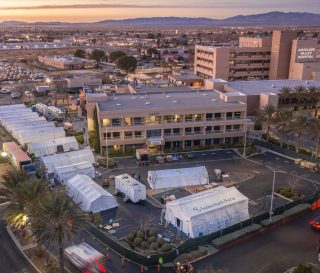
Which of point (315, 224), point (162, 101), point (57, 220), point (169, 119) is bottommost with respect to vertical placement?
point (315, 224)

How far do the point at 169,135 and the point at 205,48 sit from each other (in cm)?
7391

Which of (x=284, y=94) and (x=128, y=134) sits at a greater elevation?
(x=284, y=94)

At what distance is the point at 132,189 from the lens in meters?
50.3

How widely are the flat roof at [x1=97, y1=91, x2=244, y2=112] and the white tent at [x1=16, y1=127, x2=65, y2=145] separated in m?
10.0

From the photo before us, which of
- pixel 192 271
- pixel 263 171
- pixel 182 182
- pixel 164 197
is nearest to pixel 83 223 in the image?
pixel 192 271

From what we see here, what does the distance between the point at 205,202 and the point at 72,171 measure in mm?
21488

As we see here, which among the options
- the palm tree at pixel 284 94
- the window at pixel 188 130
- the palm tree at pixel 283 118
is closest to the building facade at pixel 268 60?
the palm tree at pixel 284 94

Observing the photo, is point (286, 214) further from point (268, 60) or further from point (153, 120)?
point (268, 60)

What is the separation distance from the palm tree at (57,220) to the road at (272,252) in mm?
12733

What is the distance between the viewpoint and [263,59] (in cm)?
13425

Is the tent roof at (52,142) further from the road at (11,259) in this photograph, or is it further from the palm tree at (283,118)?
the palm tree at (283,118)

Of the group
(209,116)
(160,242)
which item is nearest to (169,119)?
(209,116)

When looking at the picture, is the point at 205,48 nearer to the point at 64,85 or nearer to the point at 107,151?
the point at 64,85

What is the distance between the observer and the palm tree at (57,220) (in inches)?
1294
